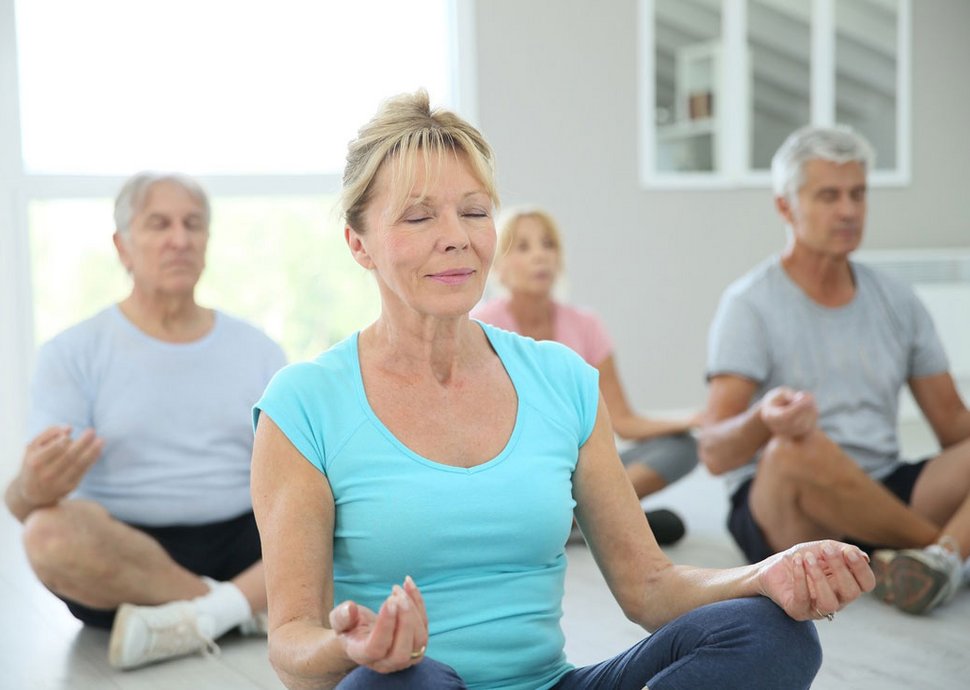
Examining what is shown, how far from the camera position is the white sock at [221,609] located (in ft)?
8.44

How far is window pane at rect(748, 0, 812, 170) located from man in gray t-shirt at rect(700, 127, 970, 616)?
2.86 meters

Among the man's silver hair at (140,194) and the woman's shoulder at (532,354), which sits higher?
the man's silver hair at (140,194)

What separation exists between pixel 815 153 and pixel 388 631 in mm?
2252

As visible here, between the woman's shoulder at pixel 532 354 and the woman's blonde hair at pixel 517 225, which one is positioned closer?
the woman's shoulder at pixel 532 354

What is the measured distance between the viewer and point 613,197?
5578 mm

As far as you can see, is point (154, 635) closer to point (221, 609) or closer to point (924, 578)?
point (221, 609)

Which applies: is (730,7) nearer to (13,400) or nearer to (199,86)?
(199,86)

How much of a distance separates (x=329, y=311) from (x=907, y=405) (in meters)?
3.05

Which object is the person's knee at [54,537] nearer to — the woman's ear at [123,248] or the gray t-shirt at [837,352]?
the woman's ear at [123,248]

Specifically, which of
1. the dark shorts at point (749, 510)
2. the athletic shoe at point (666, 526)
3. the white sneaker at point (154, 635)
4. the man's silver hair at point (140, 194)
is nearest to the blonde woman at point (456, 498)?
the white sneaker at point (154, 635)

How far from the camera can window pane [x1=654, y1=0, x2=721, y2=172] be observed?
5.65 metres

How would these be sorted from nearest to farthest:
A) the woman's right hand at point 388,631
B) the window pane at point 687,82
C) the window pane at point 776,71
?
the woman's right hand at point 388,631
the window pane at point 687,82
the window pane at point 776,71

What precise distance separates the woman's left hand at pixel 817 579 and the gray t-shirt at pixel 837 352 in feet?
5.26

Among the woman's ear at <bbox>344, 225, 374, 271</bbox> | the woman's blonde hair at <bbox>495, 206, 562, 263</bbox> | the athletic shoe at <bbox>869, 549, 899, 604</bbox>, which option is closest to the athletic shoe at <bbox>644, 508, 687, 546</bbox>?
the athletic shoe at <bbox>869, 549, 899, 604</bbox>
